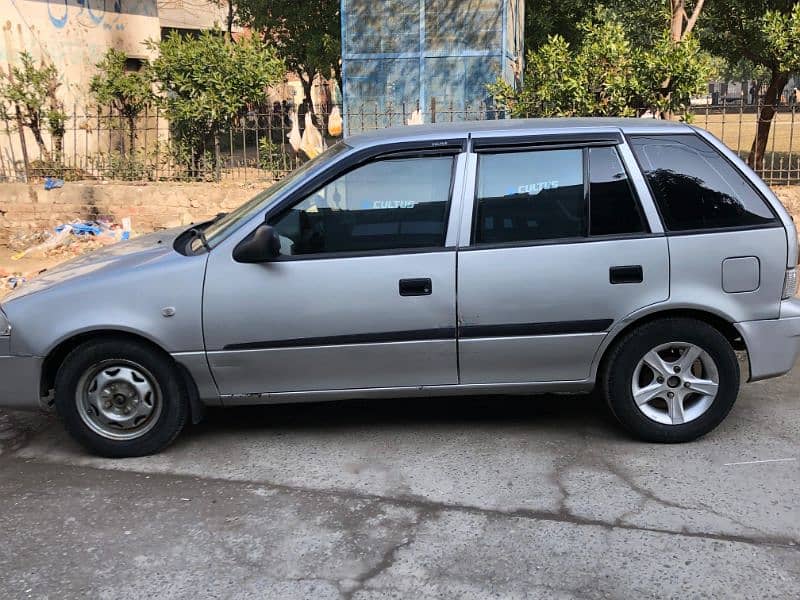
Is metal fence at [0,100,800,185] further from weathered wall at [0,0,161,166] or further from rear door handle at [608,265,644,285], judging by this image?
rear door handle at [608,265,644,285]

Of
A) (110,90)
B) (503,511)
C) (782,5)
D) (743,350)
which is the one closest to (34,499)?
(503,511)

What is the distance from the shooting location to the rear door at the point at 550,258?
13.9ft

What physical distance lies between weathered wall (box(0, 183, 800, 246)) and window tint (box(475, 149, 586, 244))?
20.8ft

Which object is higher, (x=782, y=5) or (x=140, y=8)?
(x=140, y=8)

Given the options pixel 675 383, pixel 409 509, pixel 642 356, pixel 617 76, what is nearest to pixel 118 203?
pixel 617 76

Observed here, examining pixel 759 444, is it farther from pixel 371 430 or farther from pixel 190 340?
pixel 190 340

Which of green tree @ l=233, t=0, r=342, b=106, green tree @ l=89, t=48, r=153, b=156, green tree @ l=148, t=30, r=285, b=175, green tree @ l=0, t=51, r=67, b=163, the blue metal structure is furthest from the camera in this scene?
green tree @ l=233, t=0, r=342, b=106

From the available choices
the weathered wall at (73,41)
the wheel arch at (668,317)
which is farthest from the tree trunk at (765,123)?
the weathered wall at (73,41)

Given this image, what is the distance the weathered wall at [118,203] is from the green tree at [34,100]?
762 millimetres

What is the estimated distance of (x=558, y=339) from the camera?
4.30m

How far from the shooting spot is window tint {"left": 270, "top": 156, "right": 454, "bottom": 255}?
169 inches

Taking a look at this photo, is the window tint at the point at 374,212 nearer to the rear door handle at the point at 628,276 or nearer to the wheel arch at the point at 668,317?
the rear door handle at the point at 628,276

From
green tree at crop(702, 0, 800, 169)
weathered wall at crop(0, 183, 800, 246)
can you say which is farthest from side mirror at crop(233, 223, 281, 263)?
green tree at crop(702, 0, 800, 169)

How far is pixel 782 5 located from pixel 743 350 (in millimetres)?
9371
